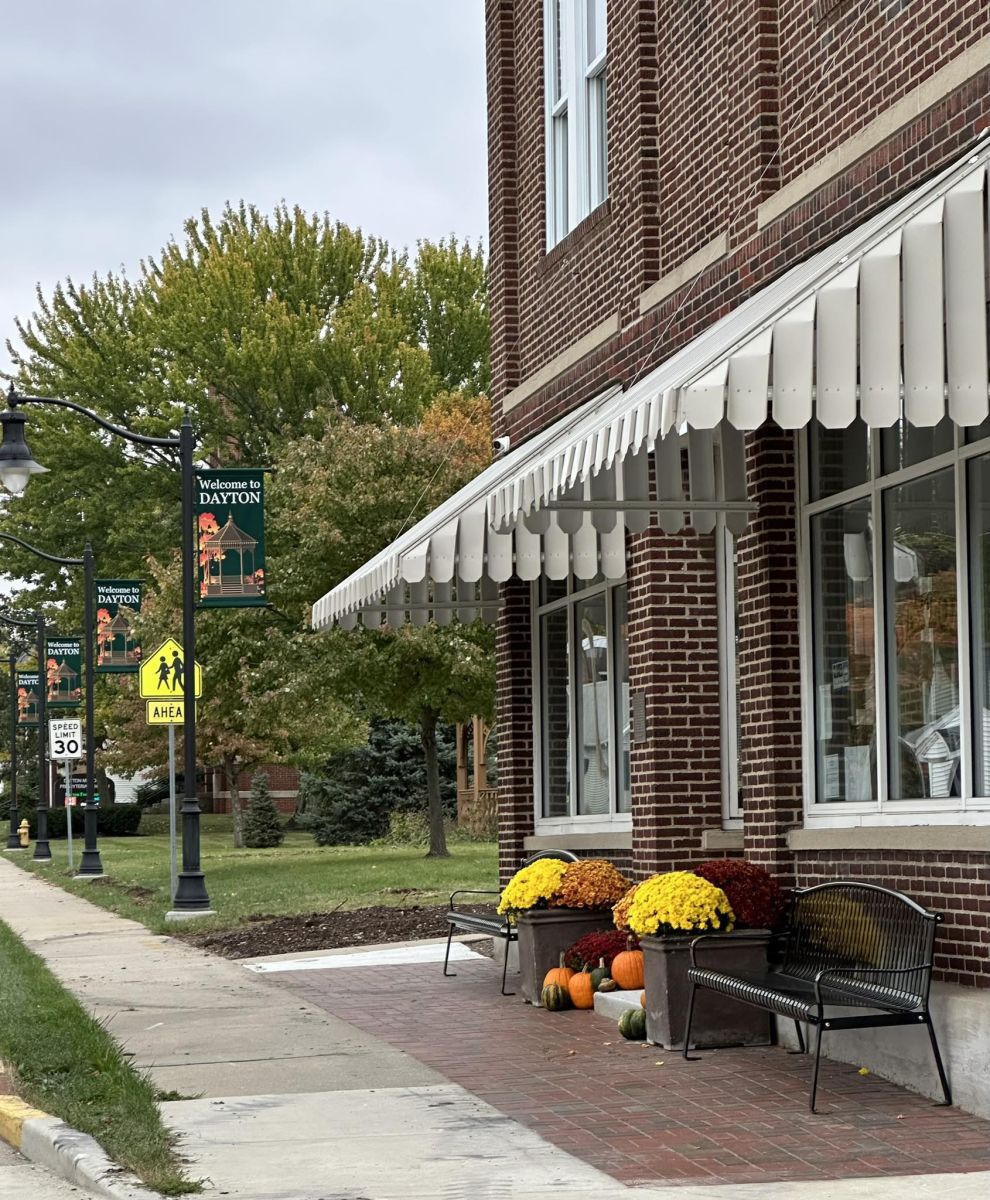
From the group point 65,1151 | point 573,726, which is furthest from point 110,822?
point 65,1151

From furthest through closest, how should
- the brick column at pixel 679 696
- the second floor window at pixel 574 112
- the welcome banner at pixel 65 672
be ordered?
the welcome banner at pixel 65 672, the second floor window at pixel 574 112, the brick column at pixel 679 696

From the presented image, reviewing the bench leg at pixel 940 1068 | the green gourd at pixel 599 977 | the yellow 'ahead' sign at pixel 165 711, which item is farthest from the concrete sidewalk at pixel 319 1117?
the yellow 'ahead' sign at pixel 165 711

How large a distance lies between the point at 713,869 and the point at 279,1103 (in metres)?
3.10

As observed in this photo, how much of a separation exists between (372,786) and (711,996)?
1454 inches

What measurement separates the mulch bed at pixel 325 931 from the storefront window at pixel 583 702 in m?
3.29

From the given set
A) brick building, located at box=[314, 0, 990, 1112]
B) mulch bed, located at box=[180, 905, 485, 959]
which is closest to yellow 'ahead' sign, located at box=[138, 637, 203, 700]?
mulch bed, located at box=[180, 905, 485, 959]

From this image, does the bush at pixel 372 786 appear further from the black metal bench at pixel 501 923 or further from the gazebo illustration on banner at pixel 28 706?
the black metal bench at pixel 501 923

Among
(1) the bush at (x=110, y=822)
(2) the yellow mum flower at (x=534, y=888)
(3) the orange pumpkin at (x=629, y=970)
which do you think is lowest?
(1) the bush at (x=110, y=822)

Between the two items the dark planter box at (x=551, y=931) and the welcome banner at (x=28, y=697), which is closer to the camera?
the dark planter box at (x=551, y=931)

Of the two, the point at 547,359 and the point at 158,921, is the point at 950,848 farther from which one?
the point at 158,921

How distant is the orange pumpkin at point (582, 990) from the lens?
41.3 feet

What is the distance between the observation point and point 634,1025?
11180 mm

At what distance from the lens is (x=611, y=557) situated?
1391 cm

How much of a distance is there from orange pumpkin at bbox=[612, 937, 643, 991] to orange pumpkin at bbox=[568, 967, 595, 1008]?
213 mm
